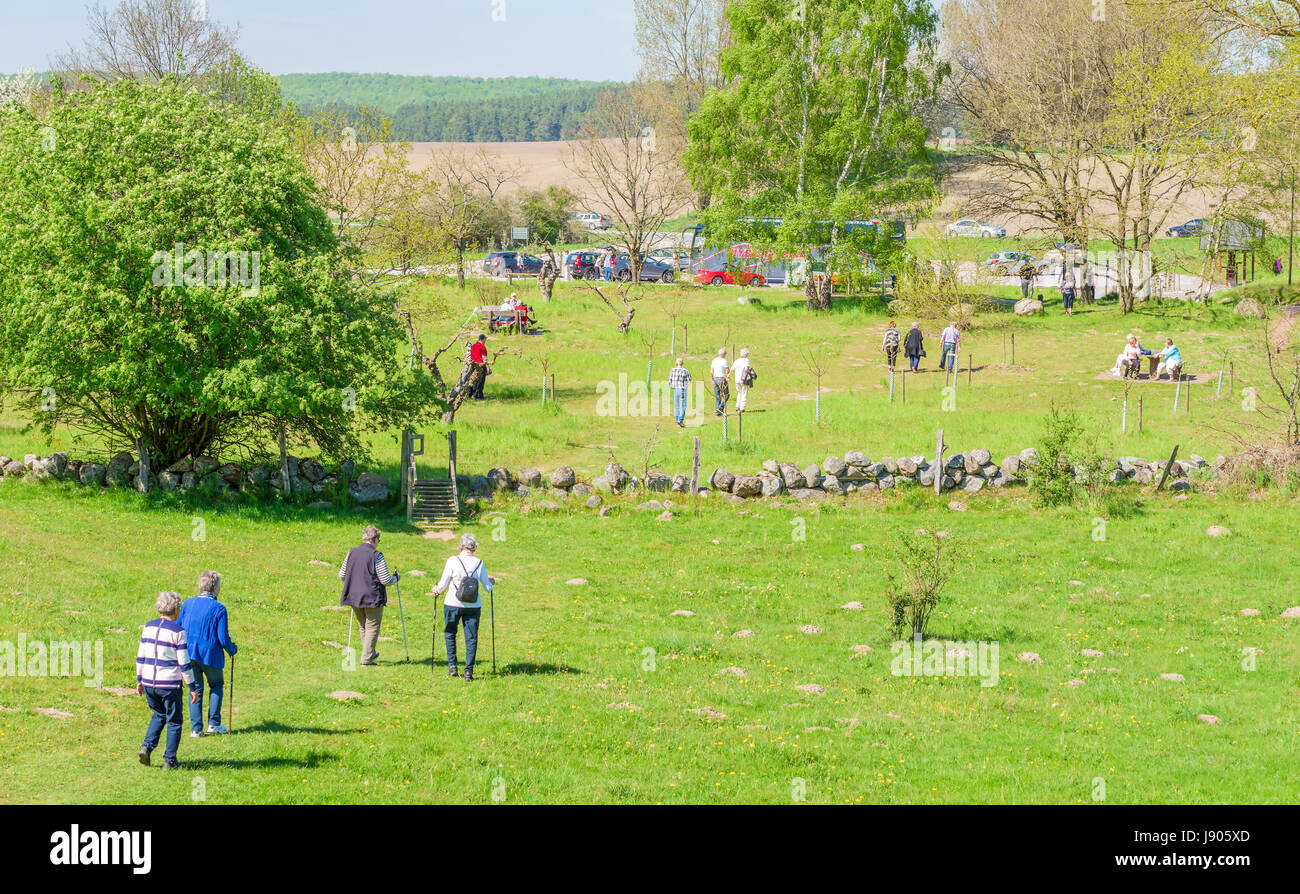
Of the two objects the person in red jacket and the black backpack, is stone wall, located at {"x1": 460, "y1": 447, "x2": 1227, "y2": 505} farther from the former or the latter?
the black backpack

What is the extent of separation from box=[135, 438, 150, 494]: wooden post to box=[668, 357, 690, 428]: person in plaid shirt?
13.3 m

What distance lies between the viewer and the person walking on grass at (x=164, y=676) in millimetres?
11406

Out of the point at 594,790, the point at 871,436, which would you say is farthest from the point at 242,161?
the point at 594,790

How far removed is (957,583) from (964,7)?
65.9 metres

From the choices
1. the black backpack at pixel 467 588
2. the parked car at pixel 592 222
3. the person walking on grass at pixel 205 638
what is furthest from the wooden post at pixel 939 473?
the parked car at pixel 592 222

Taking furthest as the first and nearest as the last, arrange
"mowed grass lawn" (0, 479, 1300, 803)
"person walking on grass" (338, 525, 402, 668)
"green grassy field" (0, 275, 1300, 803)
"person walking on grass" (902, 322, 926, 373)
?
"person walking on grass" (902, 322, 926, 373) < "person walking on grass" (338, 525, 402, 668) < "green grassy field" (0, 275, 1300, 803) < "mowed grass lawn" (0, 479, 1300, 803)

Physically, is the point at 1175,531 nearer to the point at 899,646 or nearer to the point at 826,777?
the point at 899,646

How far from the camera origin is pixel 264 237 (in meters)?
24.8

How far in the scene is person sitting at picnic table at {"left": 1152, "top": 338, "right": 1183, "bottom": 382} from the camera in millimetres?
36219

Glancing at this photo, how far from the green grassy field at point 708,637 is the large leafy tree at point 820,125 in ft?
59.6

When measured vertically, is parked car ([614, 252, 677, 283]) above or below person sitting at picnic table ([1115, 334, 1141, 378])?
above

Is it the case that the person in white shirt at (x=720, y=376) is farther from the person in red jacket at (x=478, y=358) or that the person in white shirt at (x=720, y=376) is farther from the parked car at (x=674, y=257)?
the parked car at (x=674, y=257)

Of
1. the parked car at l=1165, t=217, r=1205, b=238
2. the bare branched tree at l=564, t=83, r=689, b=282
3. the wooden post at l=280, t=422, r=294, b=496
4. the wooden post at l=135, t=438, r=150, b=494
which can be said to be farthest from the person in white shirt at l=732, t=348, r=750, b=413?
the parked car at l=1165, t=217, r=1205, b=238

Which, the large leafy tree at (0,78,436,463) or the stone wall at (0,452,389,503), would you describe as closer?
the large leafy tree at (0,78,436,463)
